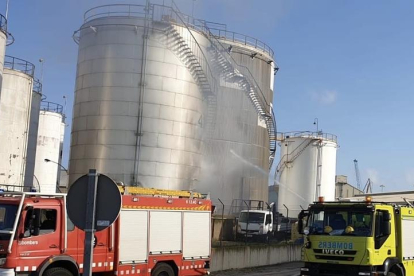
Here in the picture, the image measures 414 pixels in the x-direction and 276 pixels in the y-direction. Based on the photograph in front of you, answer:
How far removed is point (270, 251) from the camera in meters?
26.6

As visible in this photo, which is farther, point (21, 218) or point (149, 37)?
point (149, 37)

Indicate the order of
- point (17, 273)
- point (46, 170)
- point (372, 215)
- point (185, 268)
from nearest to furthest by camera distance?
point (17, 273)
point (372, 215)
point (185, 268)
point (46, 170)

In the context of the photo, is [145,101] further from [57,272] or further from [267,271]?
[57,272]

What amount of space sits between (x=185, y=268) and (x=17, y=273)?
5.50m

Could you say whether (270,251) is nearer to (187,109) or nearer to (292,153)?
(187,109)

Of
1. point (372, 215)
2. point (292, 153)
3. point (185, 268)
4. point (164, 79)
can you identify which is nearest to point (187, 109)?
point (164, 79)

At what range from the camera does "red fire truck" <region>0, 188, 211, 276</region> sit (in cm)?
1166

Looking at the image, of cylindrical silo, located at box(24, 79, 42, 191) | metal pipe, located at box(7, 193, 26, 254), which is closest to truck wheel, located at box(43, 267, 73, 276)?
metal pipe, located at box(7, 193, 26, 254)

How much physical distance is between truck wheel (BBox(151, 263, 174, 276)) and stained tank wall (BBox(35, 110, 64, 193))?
3676 centimetres

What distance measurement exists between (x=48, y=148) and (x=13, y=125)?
64.6 feet

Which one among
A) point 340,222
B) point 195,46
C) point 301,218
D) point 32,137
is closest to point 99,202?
point 340,222

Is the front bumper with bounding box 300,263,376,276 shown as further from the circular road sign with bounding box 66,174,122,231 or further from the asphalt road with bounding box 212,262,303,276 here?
the circular road sign with bounding box 66,174,122,231

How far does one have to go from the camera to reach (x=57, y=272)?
12.1 m

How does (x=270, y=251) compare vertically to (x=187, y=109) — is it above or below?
below
